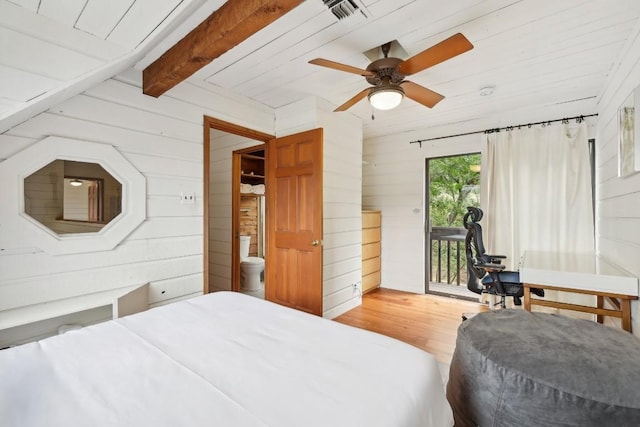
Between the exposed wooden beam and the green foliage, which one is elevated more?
the exposed wooden beam

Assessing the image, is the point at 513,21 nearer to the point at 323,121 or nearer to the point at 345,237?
the point at 323,121

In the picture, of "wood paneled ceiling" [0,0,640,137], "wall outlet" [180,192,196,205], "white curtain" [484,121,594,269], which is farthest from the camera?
"white curtain" [484,121,594,269]

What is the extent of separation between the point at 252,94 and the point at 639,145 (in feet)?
9.67

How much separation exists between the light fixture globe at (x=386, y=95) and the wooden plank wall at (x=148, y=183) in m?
1.51

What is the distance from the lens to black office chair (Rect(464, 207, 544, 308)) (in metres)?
2.64

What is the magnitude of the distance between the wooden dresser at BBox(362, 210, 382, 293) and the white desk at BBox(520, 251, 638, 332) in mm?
2012

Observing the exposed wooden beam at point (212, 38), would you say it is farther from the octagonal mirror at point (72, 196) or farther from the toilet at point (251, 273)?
the toilet at point (251, 273)

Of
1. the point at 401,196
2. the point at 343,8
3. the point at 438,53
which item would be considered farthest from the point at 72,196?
the point at 401,196

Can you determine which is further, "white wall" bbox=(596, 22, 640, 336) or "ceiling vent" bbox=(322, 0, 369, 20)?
"white wall" bbox=(596, 22, 640, 336)

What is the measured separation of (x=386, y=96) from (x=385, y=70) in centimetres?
18

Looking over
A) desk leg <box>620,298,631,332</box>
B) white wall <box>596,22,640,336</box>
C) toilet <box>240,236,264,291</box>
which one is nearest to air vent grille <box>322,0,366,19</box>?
white wall <box>596,22,640,336</box>

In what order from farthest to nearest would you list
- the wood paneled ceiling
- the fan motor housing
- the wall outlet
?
1. the wall outlet
2. the fan motor housing
3. the wood paneled ceiling

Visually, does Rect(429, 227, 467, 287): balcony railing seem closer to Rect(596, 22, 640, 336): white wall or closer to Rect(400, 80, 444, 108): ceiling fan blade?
Rect(596, 22, 640, 336): white wall

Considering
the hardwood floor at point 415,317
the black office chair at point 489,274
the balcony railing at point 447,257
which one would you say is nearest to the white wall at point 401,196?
the balcony railing at point 447,257
